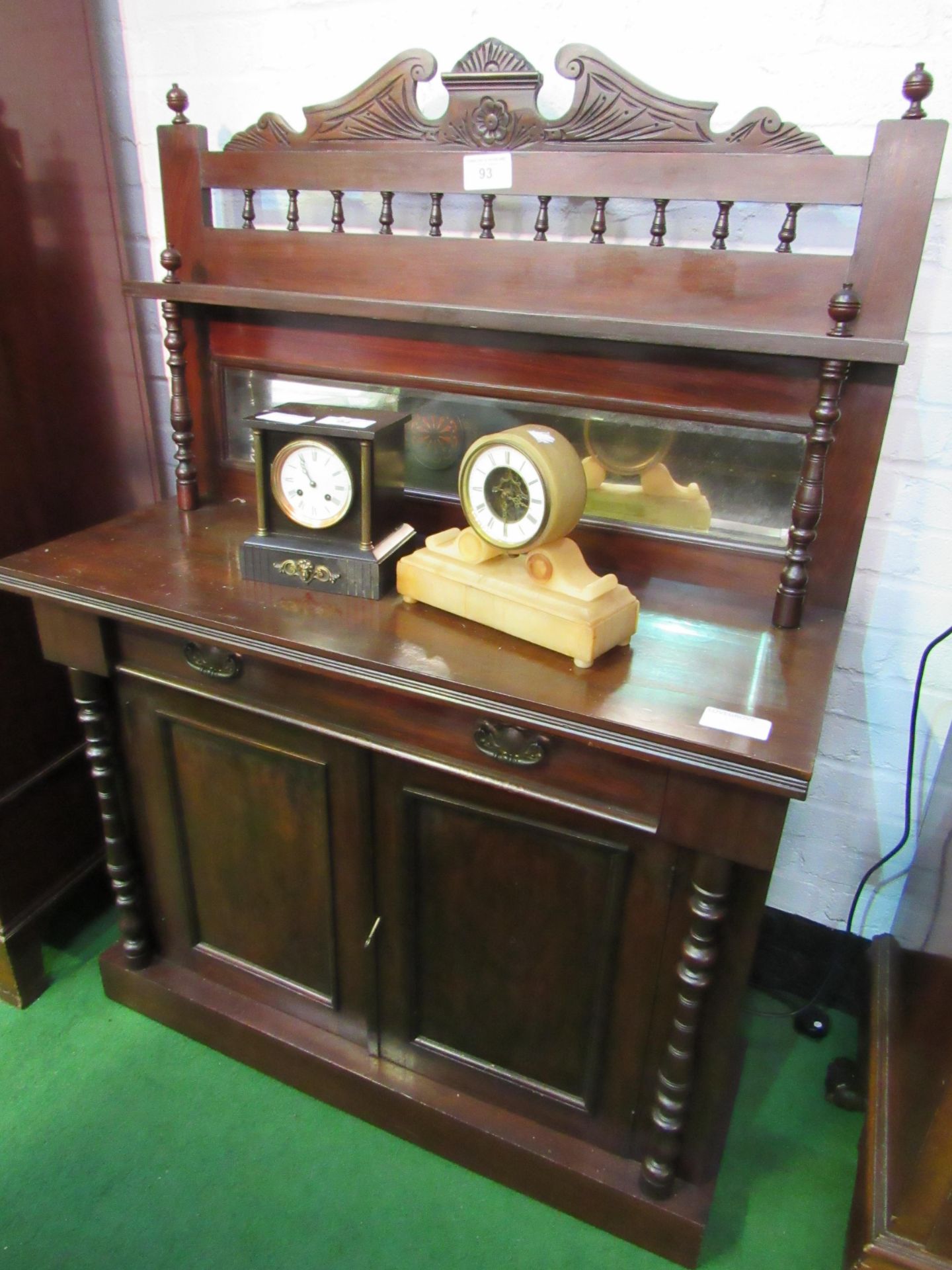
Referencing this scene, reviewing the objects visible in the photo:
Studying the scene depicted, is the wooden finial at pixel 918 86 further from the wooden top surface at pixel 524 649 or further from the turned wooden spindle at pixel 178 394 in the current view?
the turned wooden spindle at pixel 178 394

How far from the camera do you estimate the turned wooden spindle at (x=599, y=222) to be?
1.16 meters

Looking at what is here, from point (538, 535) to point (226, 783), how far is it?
65cm

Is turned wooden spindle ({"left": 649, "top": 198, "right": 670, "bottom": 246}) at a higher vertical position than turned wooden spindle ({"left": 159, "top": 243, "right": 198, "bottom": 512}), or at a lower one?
higher

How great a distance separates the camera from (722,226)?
43.8 inches

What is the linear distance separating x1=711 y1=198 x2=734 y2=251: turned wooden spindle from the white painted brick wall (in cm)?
11

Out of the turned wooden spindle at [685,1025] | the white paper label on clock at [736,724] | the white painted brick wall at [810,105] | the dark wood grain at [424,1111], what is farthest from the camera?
the dark wood grain at [424,1111]

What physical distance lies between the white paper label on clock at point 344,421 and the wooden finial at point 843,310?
1.95ft

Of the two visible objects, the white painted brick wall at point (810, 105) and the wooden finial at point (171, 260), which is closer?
the white painted brick wall at point (810, 105)

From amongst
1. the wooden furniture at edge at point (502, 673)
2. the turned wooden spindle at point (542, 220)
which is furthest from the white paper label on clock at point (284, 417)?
the turned wooden spindle at point (542, 220)

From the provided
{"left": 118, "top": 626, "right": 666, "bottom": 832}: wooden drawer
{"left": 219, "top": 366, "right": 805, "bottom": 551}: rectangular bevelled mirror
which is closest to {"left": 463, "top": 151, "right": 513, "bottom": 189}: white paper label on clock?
{"left": 219, "top": 366, "right": 805, "bottom": 551}: rectangular bevelled mirror

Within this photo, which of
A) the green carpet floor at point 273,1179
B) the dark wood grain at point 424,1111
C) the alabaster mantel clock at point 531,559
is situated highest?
the alabaster mantel clock at point 531,559

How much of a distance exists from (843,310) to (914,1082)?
1.01 m

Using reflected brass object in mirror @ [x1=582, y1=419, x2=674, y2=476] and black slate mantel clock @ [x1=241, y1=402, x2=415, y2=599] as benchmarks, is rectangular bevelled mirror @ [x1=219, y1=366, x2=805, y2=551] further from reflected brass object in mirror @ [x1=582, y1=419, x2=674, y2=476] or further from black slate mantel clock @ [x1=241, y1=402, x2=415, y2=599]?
black slate mantel clock @ [x1=241, y1=402, x2=415, y2=599]

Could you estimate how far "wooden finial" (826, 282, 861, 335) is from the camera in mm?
1000
